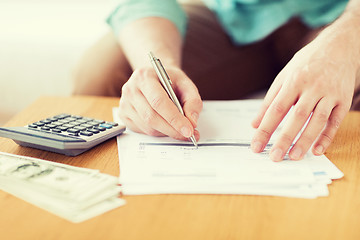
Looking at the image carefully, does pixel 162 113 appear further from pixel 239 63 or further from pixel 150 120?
pixel 239 63

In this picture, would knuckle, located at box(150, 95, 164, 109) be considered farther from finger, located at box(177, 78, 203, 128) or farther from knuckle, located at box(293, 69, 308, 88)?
knuckle, located at box(293, 69, 308, 88)

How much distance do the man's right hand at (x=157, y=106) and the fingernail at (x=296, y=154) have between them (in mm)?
136

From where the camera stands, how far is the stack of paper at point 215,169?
0.47m

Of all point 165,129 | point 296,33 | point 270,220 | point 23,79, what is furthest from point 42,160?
point 23,79

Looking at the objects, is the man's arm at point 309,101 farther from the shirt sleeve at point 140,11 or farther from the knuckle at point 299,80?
the shirt sleeve at point 140,11

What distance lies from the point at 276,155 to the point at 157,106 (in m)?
0.18

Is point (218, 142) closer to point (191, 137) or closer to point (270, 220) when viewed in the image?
point (191, 137)

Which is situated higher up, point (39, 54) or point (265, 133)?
point (265, 133)

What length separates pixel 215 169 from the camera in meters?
0.51

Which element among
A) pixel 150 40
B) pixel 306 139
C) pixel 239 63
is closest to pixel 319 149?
pixel 306 139

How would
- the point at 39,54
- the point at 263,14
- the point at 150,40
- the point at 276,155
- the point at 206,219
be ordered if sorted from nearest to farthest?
the point at 206,219, the point at 276,155, the point at 150,40, the point at 263,14, the point at 39,54

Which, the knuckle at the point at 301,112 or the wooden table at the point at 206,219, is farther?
the knuckle at the point at 301,112

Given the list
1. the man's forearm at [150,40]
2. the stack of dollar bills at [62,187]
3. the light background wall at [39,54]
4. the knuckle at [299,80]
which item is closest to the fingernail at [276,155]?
the knuckle at [299,80]

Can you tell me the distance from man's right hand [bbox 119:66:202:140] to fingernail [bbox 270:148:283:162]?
4.4 inches
